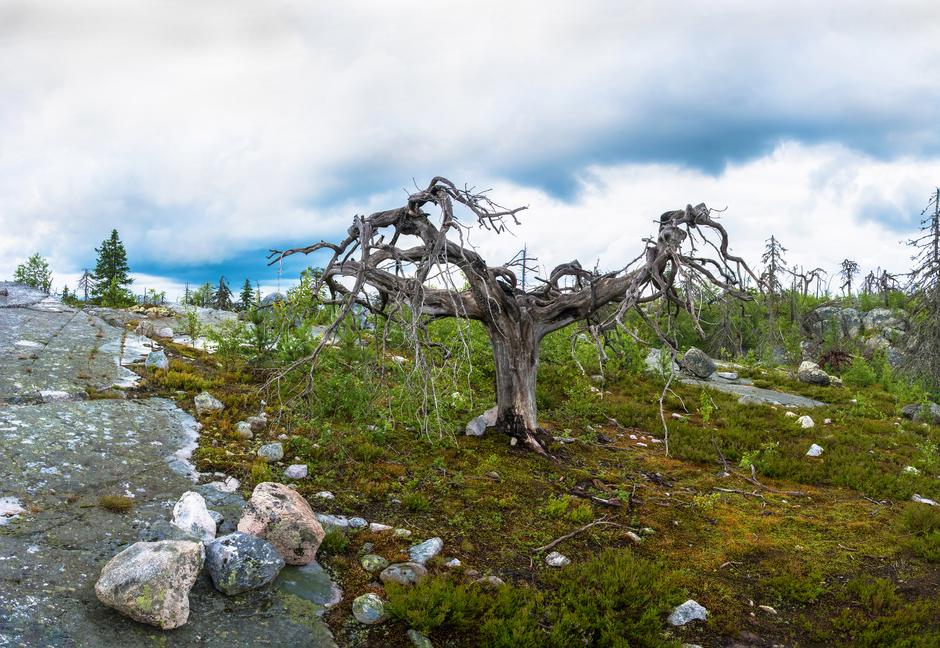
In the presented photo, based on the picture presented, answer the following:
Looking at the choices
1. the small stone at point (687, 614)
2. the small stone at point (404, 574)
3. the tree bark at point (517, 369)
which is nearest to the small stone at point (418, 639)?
the small stone at point (404, 574)

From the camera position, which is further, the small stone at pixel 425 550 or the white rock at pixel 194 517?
the small stone at pixel 425 550

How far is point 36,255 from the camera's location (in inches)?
2082

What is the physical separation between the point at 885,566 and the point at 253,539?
7.57m

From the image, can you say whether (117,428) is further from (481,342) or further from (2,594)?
(481,342)

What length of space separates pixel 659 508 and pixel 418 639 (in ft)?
16.0

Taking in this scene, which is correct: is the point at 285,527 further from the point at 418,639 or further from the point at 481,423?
the point at 481,423

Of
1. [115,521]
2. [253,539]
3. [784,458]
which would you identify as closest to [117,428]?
[115,521]

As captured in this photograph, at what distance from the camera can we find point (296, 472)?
305 inches

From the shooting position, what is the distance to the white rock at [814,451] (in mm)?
11875

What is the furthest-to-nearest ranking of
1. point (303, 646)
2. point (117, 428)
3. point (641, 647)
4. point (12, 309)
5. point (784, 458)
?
point (12, 309) < point (784, 458) < point (117, 428) < point (641, 647) < point (303, 646)

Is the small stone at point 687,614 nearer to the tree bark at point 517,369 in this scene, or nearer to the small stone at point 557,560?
the small stone at point 557,560

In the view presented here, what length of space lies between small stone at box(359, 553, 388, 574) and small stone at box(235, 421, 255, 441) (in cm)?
403

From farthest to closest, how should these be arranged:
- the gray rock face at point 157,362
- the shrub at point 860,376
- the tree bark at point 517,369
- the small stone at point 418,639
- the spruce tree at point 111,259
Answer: the spruce tree at point 111,259, the shrub at point 860,376, the gray rock face at point 157,362, the tree bark at point 517,369, the small stone at point 418,639

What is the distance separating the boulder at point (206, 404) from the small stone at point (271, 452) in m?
1.96
